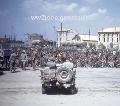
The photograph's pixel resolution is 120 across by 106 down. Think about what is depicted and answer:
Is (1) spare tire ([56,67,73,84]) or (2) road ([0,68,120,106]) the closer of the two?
(2) road ([0,68,120,106])

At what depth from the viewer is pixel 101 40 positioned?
287 ft

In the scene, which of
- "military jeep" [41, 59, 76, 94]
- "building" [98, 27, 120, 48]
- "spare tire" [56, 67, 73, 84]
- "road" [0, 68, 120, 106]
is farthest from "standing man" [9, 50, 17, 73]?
"building" [98, 27, 120, 48]

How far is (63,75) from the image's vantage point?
1280 centimetres

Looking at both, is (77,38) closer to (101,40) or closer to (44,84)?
(101,40)

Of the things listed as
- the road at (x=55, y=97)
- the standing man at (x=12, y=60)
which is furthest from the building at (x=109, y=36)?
the road at (x=55, y=97)

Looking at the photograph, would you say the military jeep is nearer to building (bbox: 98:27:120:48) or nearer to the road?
the road

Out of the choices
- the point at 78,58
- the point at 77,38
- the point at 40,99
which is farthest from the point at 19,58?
the point at 77,38

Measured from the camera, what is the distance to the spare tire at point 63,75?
1278 cm

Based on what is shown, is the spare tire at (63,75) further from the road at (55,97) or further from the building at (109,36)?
the building at (109,36)

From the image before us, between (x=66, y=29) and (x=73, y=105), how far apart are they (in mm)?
82329

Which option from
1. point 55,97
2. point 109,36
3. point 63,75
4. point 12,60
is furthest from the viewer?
point 109,36

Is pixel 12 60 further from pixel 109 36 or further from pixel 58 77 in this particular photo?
pixel 109 36

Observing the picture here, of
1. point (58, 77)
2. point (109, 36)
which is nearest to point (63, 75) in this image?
point (58, 77)

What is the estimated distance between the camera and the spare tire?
12776mm
